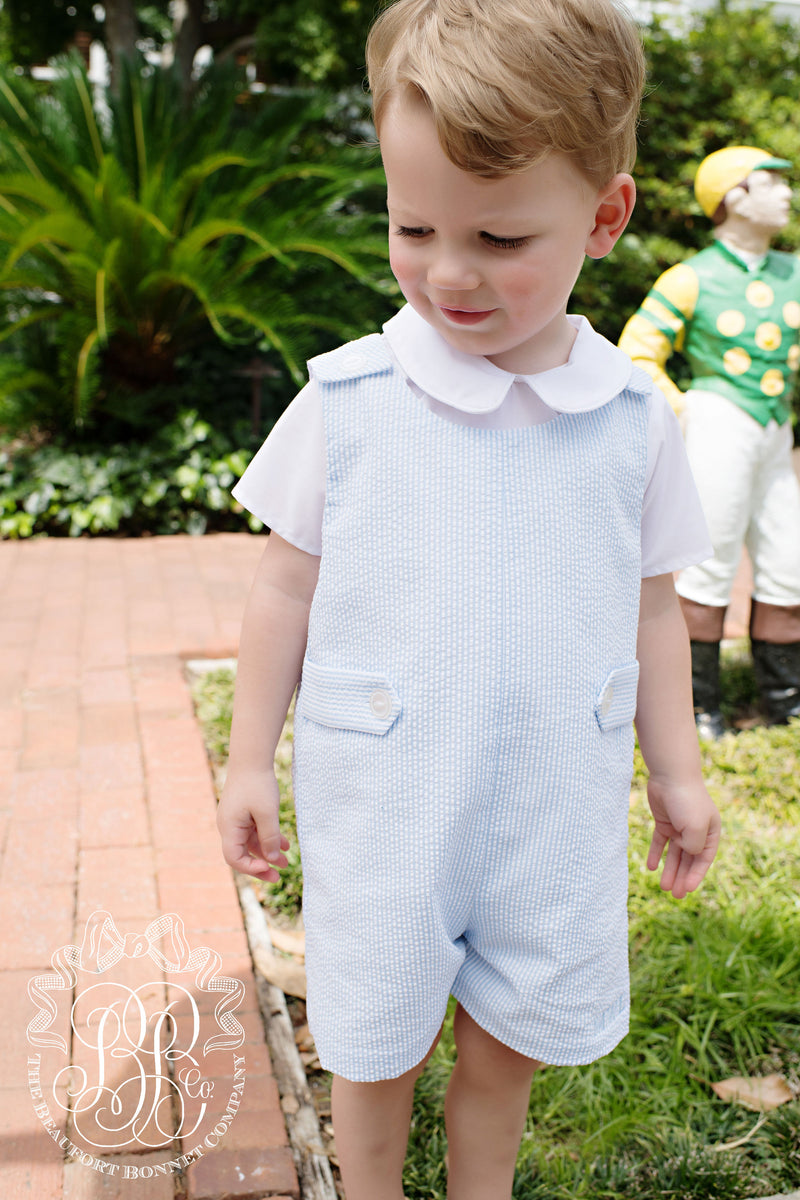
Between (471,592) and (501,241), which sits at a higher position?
(501,241)

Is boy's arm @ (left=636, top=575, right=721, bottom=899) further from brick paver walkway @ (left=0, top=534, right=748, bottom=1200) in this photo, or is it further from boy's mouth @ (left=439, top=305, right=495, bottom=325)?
brick paver walkway @ (left=0, top=534, right=748, bottom=1200)

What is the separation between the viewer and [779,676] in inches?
144

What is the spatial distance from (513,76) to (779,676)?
2.93 m

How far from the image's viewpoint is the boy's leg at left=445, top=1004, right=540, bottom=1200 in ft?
4.72

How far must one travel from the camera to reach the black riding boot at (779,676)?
11.9 feet

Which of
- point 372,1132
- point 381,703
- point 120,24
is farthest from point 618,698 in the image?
point 120,24

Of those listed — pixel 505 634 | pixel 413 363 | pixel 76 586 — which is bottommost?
pixel 76 586

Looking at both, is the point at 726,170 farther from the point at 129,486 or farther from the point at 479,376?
the point at 129,486

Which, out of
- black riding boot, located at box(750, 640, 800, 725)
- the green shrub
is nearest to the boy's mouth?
black riding boot, located at box(750, 640, 800, 725)

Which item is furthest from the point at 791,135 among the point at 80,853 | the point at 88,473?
the point at 80,853

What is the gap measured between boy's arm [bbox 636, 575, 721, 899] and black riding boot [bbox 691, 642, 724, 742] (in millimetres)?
2063

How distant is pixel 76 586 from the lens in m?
5.01

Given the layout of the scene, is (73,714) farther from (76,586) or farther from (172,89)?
(172,89)

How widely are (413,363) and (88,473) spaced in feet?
17.6
